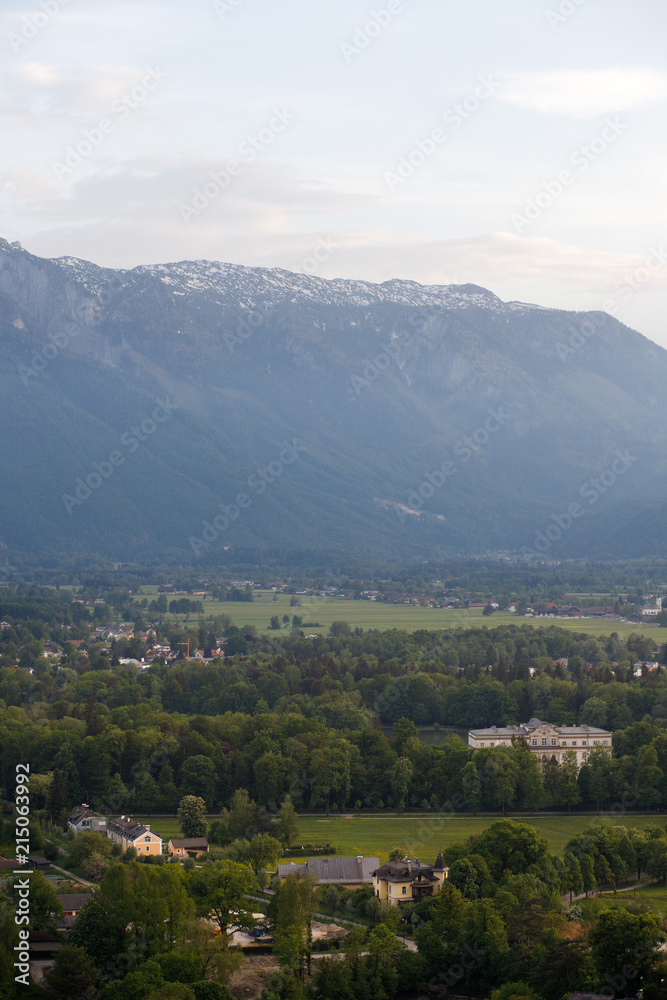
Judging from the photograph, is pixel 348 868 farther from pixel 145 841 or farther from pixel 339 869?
pixel 145 841

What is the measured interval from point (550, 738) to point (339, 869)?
79.9ft

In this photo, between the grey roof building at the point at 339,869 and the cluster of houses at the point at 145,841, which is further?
the cluster of houses at the point at 145,841

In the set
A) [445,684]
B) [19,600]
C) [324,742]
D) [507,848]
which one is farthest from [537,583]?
[507,848]

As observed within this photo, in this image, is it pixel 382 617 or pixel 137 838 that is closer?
pixel 137 838

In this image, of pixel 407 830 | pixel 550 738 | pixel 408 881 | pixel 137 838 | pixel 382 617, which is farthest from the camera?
pixel 382 617

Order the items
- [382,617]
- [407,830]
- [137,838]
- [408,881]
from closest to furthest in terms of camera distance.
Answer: [408,881] → [137,838] → [407,830] → [382,617]

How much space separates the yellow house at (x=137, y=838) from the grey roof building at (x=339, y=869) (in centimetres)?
590

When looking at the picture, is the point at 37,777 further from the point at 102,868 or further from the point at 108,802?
the point at 102,868

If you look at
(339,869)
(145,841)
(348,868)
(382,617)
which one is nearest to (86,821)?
(145,841)

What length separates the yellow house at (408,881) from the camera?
41688mm

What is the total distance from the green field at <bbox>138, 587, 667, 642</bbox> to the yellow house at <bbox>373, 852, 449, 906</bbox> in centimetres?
7481

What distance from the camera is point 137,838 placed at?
48344 mm

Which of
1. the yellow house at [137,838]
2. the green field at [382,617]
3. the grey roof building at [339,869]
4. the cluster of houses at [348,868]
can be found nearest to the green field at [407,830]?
the yellow house at [137,838]

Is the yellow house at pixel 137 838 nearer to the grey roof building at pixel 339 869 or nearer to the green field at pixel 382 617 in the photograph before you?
the grey roof building at pixel 339 869
